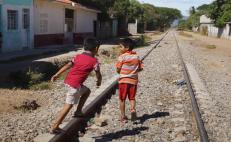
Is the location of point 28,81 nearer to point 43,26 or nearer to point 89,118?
point 89,118

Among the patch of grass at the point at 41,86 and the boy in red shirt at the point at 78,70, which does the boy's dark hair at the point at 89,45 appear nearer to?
the boy in red shirt at the point at 78,70

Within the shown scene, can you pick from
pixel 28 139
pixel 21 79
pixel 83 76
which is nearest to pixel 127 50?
pixel 83 76

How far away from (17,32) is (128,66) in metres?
18.4

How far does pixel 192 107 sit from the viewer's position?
947 cm

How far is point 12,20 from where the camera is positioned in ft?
82.3

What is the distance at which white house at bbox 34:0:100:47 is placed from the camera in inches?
1153

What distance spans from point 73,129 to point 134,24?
72.6 metres

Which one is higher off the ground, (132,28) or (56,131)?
(132,28)

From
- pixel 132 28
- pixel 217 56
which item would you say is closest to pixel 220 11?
pixel 132 28

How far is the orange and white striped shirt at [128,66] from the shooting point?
26.0 feet

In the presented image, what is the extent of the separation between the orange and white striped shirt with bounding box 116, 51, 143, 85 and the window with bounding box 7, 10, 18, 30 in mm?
17575

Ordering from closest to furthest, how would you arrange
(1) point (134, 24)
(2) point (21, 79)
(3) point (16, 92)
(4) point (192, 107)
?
1. (4) point (192, 107)
2. (3) point (16, 92)
3. (2) point (21, 79)
4. (1) point (134, 24)

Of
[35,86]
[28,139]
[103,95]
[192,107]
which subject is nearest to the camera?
[28,139]

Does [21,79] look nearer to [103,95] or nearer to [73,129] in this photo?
[103,95]
